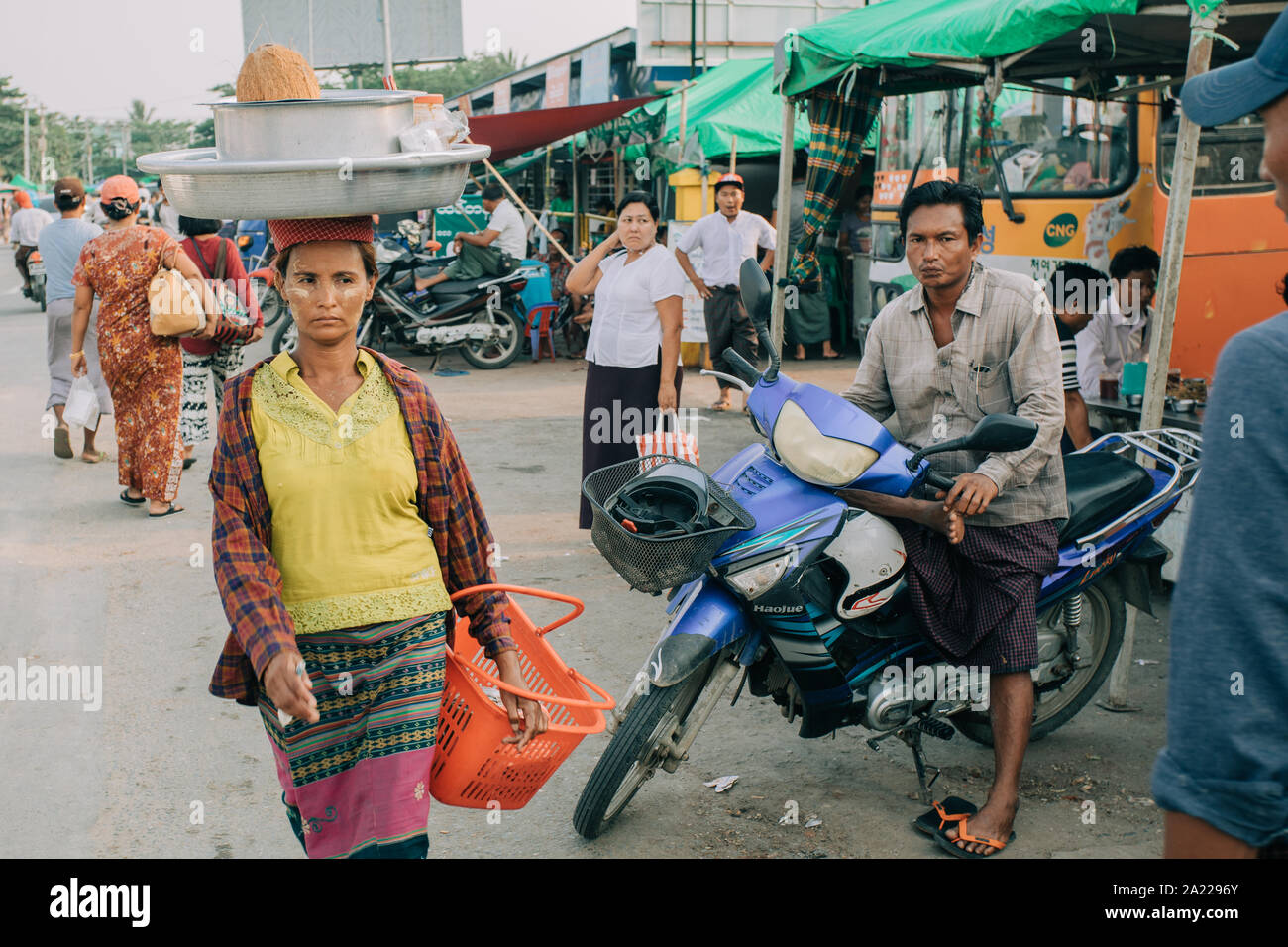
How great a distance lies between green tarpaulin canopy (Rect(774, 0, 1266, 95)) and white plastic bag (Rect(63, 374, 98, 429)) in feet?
16.8

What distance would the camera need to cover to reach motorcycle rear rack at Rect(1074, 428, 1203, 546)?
Result: 12.3 feet

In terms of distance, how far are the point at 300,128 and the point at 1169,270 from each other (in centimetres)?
326

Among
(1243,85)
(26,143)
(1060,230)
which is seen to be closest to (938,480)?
(1243,85)

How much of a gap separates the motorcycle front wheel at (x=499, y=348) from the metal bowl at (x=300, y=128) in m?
10.7

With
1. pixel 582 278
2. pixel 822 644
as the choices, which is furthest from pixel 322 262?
pixel 582 278

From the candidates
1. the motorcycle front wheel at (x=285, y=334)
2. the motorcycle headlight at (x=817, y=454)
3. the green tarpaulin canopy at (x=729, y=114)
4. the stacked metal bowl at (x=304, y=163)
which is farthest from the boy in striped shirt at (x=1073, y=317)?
the motorcycle front wheel at (x=285, y=334)

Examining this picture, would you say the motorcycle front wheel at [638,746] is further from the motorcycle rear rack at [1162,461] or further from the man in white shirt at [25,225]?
the man in white shirt at [25,225]

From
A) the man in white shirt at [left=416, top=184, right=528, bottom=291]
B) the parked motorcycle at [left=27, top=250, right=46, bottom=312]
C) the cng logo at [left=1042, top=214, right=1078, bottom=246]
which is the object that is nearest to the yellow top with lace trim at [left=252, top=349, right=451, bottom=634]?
the cng logo at [left=1042, top=214, right=1078, bottom=246]

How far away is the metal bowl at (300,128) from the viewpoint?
213cm

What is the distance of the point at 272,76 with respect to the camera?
7.18ft

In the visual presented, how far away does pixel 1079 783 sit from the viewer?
3871mm
